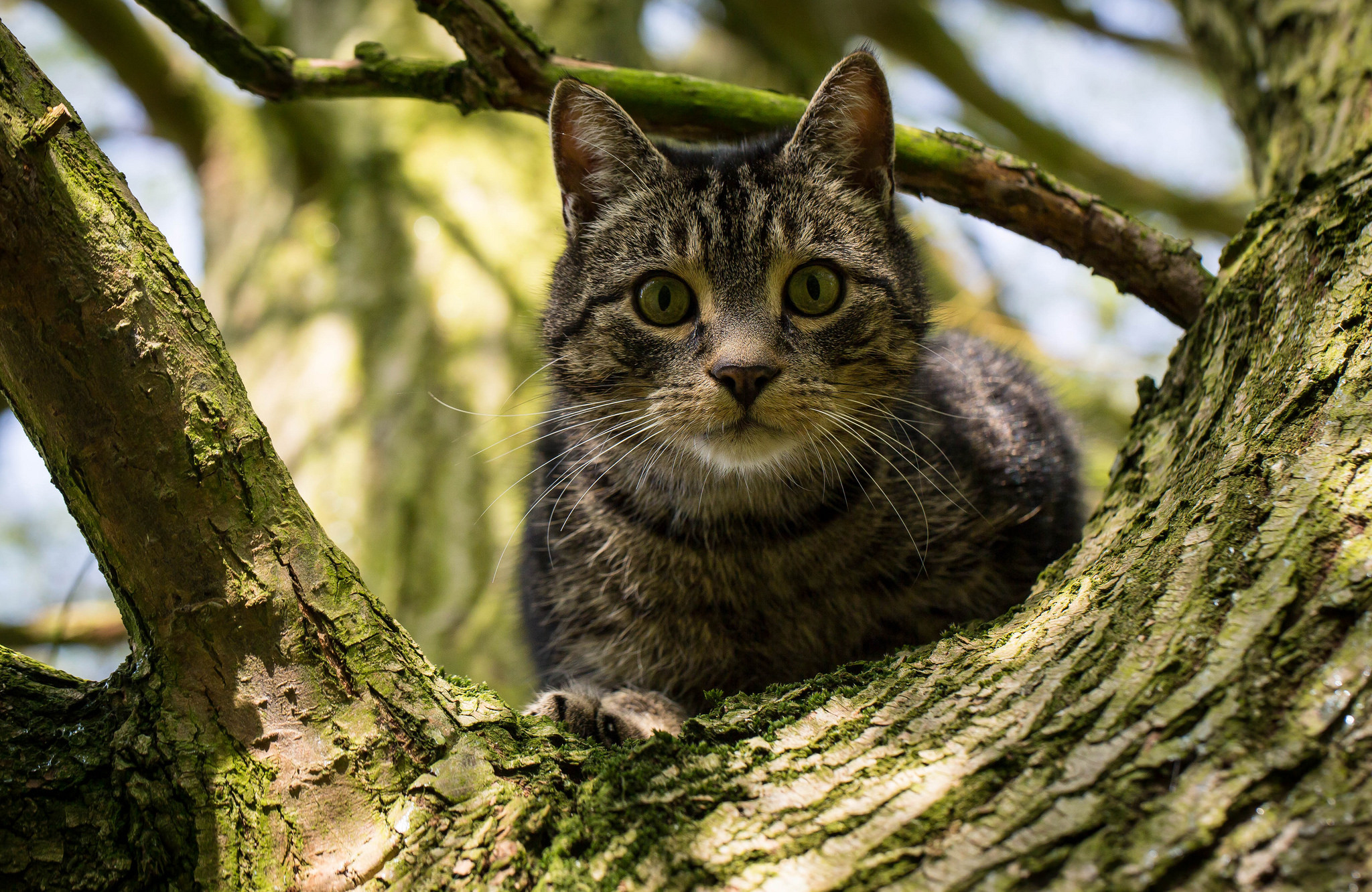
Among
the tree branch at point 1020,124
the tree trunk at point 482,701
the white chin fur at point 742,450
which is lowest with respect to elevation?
the tree trunk at point 482,701

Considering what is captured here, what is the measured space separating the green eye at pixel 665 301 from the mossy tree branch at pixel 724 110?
1.51 feet

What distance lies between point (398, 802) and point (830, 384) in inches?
58.9

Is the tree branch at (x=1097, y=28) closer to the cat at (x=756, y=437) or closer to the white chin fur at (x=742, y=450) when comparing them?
the cat at (x=756, y=437)

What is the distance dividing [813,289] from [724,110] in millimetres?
557

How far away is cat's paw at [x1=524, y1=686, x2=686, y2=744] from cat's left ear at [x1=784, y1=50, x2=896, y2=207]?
163 cm

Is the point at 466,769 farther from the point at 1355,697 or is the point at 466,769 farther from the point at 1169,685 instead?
the point at 1355,697

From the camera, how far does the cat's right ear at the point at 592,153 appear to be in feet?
8.48

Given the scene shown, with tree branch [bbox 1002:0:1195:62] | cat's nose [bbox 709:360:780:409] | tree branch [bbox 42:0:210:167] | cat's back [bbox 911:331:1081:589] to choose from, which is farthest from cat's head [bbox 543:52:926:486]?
tree branch [bbox 1002:0:1195:62]

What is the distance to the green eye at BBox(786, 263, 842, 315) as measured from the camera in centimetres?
262

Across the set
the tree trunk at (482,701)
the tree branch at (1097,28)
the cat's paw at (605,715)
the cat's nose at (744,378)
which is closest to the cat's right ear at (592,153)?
the cat's nose at (744,378)

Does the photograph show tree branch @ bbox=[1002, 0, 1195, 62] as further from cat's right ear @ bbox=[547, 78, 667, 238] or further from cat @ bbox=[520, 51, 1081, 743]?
cat's right ear @ bbox=[547, 78, 667, 238]

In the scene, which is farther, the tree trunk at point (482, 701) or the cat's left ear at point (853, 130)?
the cat's left ear at point (853, 130)

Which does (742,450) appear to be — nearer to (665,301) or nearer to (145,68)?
(665,301)

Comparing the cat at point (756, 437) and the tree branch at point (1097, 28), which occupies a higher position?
the tree branch at point (1097, 28)
